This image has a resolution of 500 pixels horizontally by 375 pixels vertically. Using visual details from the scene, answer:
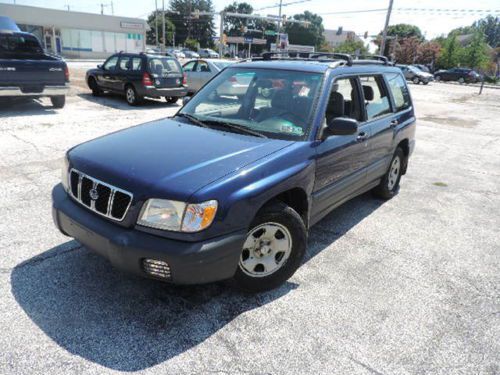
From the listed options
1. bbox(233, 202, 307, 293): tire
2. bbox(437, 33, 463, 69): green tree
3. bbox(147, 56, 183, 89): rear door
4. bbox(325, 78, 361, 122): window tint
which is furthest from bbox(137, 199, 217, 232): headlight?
bbox(437, 33, 463, 69): green tree

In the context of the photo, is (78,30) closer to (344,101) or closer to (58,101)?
(58,101)

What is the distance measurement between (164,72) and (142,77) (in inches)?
27.7

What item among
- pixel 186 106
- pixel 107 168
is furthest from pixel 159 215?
pixel 186 106

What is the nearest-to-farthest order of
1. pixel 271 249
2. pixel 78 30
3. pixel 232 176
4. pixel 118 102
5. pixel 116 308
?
pixel 232 176 → pixel 116 308 → pixel 271 249 → pixel 118 102 → pixel 78 30

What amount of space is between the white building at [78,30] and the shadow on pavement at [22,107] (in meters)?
38.4

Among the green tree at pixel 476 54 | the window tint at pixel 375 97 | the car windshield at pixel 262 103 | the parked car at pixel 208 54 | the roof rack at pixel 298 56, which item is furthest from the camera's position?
the parked car at pixel 208 54

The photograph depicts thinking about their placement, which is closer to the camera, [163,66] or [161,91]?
[161,91]

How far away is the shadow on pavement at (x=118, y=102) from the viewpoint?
12.3 meters

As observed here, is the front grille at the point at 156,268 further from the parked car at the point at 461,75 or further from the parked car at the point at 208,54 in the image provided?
the parked car at the point at 208,54

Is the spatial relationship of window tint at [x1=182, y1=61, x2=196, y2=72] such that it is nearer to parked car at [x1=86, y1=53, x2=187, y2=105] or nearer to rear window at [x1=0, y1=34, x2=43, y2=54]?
parked car at [x1=86, y1=53, x2=187, y2=105]

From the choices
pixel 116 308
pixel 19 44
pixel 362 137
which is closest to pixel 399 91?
pixel 362 137

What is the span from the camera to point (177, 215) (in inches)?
97.4

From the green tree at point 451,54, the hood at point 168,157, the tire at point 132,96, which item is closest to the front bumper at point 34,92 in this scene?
the tire at point 132,96

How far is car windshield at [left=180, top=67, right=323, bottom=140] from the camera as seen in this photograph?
3434mm
